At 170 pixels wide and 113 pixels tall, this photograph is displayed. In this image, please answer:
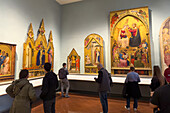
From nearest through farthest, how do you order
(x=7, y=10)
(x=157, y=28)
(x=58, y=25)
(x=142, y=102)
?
(x=7, y=10) → (x=142, y=102) → (x=157, y=28) → (x=58, y=25)

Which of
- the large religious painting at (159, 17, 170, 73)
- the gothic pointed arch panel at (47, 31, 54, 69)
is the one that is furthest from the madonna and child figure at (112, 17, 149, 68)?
the gothic pointed arch panel at (47, 31, 54, 69)

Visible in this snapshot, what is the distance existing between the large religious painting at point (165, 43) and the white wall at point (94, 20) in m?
0.24

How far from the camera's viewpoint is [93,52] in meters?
8.12

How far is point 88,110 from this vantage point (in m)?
5.03

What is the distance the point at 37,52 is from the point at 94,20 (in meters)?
4.48

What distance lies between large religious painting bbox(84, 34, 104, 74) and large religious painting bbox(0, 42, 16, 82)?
4.50m

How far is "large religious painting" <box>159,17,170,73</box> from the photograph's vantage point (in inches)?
253

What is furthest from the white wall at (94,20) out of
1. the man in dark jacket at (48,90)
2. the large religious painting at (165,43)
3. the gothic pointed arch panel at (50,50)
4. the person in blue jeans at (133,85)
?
the man in dark jacket at (48,90)

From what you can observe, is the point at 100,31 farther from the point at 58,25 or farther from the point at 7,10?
the point at 7,10

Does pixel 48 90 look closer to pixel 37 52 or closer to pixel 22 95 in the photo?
pixel 22 95

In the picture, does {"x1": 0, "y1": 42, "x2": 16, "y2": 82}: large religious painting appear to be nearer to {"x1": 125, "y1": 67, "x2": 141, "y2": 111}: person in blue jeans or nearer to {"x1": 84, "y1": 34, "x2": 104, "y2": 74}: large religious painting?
{"x1": 84, "y1": 34, "x2": 104, "y2": 74}: large religious painting

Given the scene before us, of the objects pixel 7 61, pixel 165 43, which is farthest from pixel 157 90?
pixel 165 43

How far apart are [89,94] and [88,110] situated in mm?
2698

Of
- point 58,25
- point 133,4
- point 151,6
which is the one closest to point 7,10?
point 58,25
